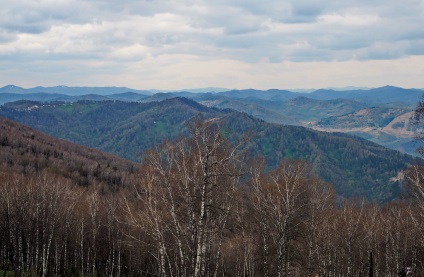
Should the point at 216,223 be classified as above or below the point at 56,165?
above

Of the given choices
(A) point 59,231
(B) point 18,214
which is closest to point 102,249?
(A) point 59,231

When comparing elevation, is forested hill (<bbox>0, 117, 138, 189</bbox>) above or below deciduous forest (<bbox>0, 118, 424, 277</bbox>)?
below

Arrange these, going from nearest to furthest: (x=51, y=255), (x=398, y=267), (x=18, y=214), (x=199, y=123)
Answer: (x=199, y=123), (x=398, y=267), (x=18, y=214), (x=51, y=255)

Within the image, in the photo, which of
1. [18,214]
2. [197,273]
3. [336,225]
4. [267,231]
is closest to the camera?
[197,273]

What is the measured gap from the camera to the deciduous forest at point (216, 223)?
762 inches

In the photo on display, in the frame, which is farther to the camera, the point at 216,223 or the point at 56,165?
the point at 56,165

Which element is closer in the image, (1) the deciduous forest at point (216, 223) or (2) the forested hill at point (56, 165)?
(1) the deciduous forest at point (216, 223)

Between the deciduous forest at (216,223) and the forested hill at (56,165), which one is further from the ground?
the deciduous forest at (216,223)

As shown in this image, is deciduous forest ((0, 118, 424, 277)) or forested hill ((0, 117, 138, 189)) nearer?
deciduous forest ((0, 118, 424, 277))

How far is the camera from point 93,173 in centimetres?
16850

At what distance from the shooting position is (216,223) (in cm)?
2714

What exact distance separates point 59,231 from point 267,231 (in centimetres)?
3930

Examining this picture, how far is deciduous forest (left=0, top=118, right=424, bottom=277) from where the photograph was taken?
→ 63.5 ft

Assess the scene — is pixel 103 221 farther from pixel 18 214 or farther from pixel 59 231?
pixel 18 214
